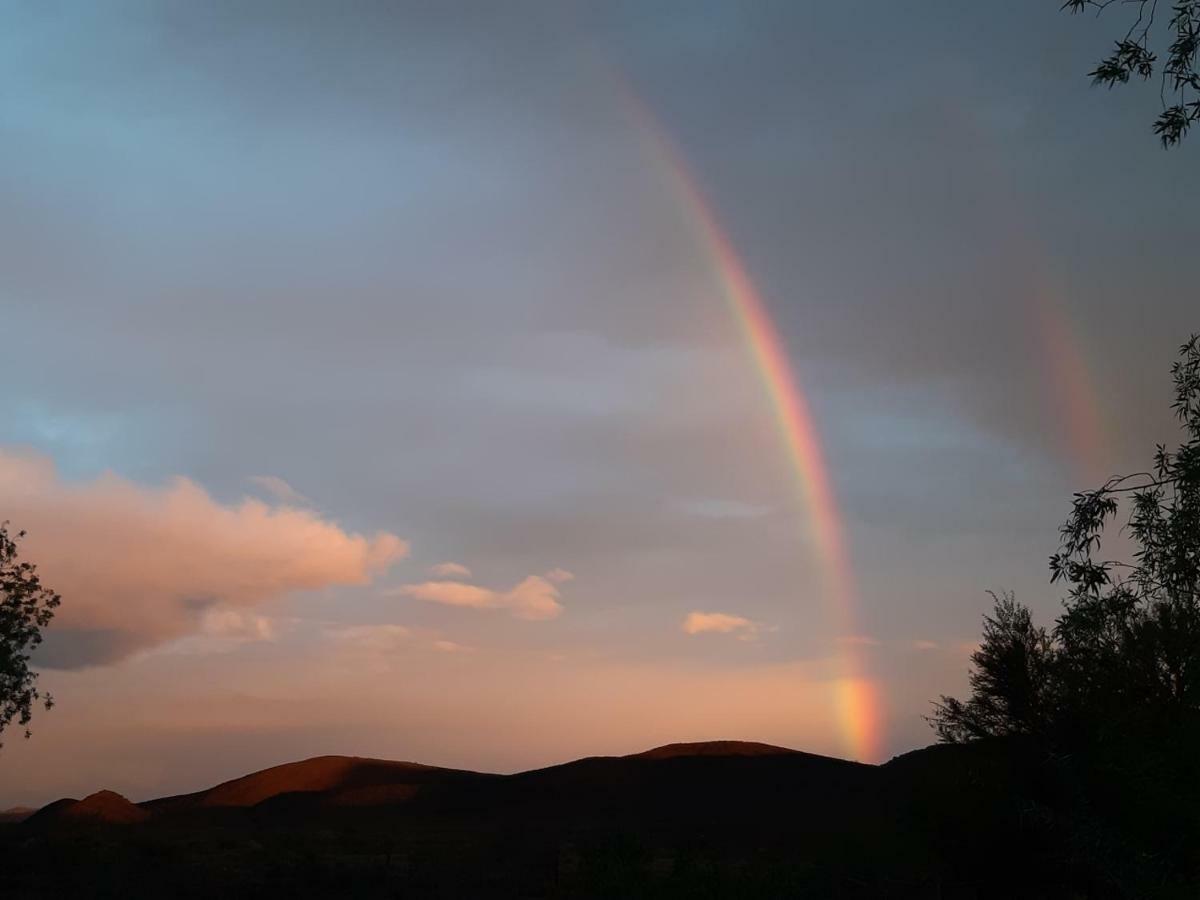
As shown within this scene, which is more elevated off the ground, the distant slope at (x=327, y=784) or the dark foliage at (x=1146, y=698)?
the distant slope at (x=327, y=784)

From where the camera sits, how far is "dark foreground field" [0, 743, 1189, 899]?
22.1 meters

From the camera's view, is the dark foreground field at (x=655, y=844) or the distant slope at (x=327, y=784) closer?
the dark foreground field at (x=655, y=844)

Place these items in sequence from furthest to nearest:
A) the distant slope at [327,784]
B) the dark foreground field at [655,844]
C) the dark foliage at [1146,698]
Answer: the distant slope at [327,784] → the dark foreground field at [655,844] → the dark foliage at [1146,698]

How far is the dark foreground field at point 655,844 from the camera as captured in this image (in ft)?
72.4

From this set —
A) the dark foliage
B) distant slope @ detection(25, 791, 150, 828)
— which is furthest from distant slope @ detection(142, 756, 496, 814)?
the dark foliage

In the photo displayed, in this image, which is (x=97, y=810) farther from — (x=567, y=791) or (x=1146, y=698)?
(x=1146, y=698)

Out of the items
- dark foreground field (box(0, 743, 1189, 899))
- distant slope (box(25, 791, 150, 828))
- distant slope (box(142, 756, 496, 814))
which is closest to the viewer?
dark foreground field (box(0, 743, 1189, 899))

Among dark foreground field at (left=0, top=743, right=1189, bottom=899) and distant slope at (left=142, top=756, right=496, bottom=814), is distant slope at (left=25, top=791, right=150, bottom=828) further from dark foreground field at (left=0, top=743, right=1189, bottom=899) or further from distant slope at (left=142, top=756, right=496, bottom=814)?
distant slope at (left=142, top=756, right=496, bottom=814)

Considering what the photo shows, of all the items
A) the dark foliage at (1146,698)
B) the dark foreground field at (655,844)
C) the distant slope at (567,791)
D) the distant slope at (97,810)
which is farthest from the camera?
the distant slope at (567,791)

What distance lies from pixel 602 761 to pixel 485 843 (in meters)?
55.7

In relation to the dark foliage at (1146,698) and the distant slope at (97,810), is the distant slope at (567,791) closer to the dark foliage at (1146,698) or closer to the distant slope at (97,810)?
the distant slope at (97,810)

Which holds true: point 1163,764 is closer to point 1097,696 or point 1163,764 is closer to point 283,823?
point 1097,696

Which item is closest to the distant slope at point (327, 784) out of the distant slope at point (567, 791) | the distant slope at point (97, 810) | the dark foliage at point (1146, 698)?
the distant slope at point (567, 791)

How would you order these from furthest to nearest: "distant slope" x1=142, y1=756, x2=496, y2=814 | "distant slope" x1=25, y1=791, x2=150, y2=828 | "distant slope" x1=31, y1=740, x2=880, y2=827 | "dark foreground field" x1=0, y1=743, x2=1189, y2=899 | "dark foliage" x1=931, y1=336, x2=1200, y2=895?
"distant slope" x1=142, y1=756, x2=496, y2=814 → "distant slope" x1=31, y1=740, x2=880, y2=827 → "distant slope" x1=25, y1=791, x2=150, y2=828 → "dark foreground field" x1=0, y1=743, x2=1189, y2=899 → "dark foliage" x1=931, y1=336, x2=1200, y2=895
